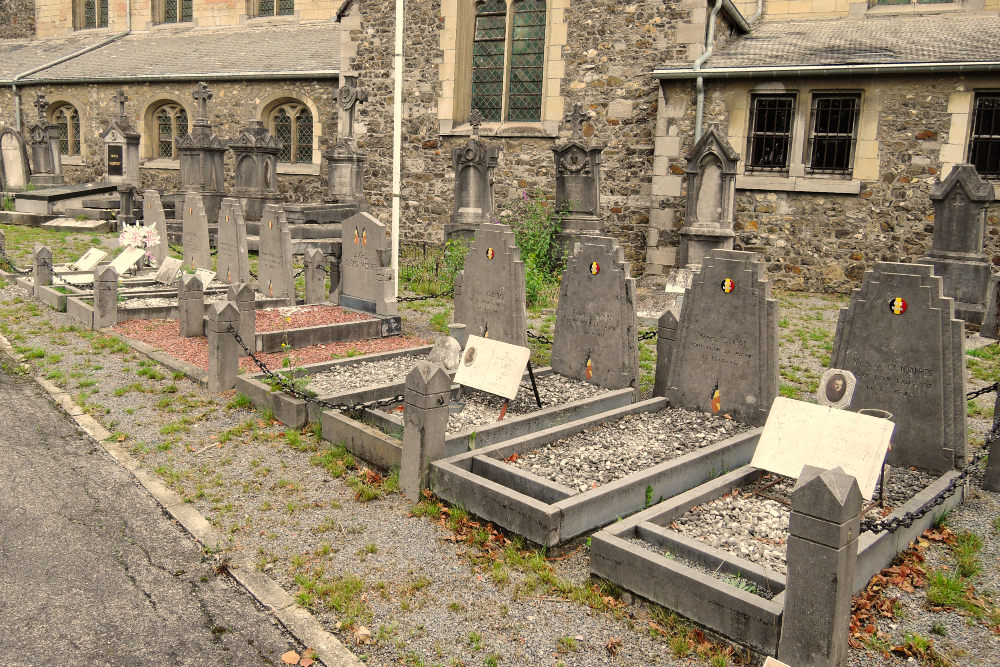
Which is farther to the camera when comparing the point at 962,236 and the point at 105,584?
the point at 962,236

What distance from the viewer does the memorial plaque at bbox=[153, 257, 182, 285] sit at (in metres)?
12.6

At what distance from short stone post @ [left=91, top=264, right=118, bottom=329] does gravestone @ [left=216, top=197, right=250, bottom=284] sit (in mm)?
2427

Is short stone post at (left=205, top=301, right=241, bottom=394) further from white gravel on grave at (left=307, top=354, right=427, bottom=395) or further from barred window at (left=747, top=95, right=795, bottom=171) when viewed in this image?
barred window at (left=747, top=95, right=795, bottom=171)

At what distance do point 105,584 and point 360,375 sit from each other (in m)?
3.98

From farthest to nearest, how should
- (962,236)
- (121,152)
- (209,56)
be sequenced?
(209,56) → (121,152) → (962,236)

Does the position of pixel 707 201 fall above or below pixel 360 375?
above

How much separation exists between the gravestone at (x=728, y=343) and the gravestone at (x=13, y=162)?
23.3 meters

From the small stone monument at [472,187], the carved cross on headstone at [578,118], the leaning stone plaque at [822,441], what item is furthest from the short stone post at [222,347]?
the carved cross on headstone at [578,118]

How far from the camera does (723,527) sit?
502 centimetres

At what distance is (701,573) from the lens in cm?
410

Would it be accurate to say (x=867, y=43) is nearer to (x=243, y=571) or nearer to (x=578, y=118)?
(x=578, y=118)

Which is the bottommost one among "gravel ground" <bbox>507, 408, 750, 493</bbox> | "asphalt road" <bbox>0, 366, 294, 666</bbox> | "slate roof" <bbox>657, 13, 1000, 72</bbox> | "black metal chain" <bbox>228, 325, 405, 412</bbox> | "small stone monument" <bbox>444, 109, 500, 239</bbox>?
"asphalt road" <bbox>0, 366, 294, 666</bbox>

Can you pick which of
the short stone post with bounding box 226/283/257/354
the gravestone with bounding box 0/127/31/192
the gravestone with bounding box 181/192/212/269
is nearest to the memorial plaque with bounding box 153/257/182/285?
the gravestone with bounding box 181/192/212/269

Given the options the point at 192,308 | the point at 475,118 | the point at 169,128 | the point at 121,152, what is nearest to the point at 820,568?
the point at 192,308
